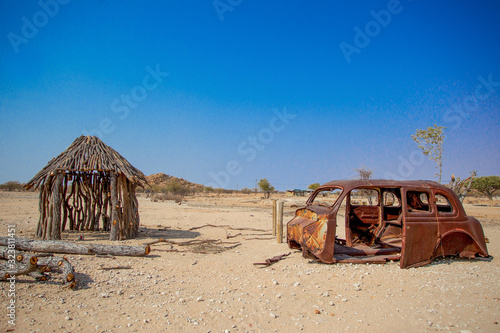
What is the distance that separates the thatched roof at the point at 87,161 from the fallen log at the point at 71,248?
9.76ft

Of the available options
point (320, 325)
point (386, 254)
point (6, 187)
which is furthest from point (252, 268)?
point (6, 187)

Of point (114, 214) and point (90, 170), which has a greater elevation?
point (90, 170)

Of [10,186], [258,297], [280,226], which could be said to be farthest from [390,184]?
[10,186]

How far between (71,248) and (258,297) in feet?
15.2

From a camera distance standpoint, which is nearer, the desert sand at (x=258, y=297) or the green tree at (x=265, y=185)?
the desert sand at (x=258, y=297)

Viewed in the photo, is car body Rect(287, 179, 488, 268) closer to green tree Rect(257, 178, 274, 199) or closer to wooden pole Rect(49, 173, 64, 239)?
wooden pole Rect(49, 173, 64, 239)

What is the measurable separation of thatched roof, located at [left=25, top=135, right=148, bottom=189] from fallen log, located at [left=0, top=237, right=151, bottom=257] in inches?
117

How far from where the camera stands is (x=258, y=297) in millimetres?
5293

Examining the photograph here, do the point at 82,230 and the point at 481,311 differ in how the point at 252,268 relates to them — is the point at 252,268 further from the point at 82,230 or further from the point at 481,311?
the point at 82,230

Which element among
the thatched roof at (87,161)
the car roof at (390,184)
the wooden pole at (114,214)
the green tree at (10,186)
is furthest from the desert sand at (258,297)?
the green tree at (10,186)

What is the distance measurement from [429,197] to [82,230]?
12.7 meters

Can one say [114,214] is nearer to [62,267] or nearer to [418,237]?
[62,267]

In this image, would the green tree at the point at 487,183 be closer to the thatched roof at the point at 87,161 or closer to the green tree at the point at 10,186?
the thatched roof at the point at 87,161

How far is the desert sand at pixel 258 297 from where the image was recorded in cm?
427
